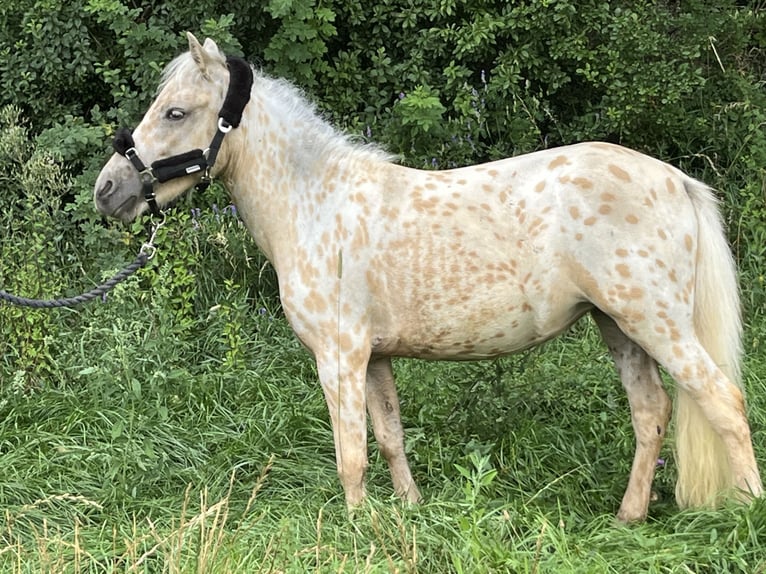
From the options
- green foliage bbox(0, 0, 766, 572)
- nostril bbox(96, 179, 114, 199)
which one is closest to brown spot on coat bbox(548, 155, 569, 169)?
green foliage bbox(0, 0, 766, 572)

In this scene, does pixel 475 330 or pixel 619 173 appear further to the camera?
pixel 475 330

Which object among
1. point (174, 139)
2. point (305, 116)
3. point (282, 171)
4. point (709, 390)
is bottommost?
point (709, 390)

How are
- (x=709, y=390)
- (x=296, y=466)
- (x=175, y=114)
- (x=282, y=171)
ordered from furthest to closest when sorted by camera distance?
(x=296, y=466) < (x=282, y=171) < (x=175, y=114) < (x=709, y=390)

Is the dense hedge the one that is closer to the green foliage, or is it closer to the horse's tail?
the green foliage

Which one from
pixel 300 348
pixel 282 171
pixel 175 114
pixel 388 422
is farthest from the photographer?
pixel 300 348

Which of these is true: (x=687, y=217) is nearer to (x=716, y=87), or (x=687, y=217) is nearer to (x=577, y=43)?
(x=577, y=43)

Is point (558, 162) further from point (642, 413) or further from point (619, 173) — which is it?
point (642, 413)

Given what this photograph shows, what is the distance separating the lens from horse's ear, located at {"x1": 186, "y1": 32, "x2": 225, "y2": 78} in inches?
150

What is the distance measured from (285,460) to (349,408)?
888mm

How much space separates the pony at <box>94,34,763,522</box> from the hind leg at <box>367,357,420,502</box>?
0.25 m

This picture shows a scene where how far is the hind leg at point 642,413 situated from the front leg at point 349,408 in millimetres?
1036

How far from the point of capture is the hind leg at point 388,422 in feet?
13.8

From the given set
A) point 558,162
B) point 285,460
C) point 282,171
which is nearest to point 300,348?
point 285,460

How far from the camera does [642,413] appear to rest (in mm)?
4121
